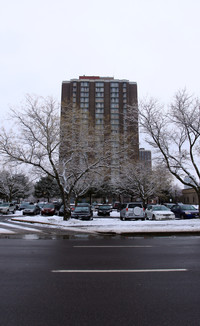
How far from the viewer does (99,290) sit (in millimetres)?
4660

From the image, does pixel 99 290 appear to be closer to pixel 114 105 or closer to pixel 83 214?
pixel 83 214

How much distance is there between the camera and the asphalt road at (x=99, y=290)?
356 centimetres

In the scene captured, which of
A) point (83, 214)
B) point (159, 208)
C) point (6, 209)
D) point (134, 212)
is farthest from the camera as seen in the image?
point (6, 209)

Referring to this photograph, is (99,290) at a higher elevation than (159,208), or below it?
below

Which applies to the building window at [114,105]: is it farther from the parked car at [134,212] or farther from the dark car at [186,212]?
the parked car at [134,212]

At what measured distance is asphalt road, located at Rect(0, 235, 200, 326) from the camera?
3559 mm

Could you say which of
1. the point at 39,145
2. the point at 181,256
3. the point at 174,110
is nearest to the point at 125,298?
the point at 181,256

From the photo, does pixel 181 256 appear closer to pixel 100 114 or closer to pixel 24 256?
pixel 24 256

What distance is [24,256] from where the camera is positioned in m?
7.95

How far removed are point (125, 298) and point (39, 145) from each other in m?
17.5

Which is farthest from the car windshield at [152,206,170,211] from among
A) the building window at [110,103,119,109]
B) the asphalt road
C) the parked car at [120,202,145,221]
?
the building window at [110,103,119,109]

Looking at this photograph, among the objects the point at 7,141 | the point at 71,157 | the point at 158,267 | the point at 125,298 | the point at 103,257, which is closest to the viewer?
the point at 125,298

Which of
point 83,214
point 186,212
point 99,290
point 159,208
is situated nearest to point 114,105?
point 186,212

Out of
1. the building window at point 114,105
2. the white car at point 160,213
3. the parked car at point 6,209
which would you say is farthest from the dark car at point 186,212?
the building window at point 114,105
